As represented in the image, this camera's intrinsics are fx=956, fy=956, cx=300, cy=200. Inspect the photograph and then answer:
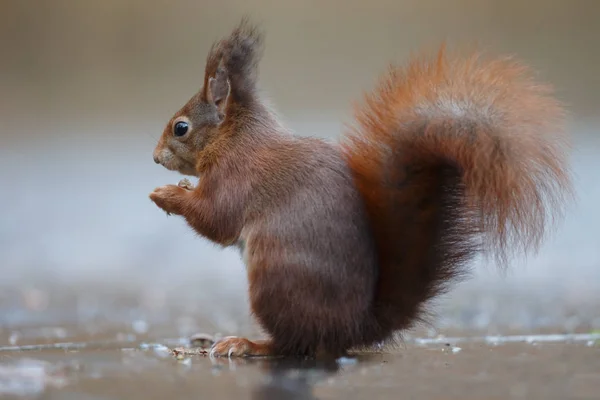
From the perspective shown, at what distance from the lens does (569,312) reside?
2555mm

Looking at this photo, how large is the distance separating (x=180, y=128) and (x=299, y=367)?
66 centimetres

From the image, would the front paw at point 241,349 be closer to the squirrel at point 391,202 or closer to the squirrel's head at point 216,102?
the squirrel at point 391,202

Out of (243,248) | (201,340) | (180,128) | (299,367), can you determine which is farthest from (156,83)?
(299,367)

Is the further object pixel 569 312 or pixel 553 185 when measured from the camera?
pixel 569 312

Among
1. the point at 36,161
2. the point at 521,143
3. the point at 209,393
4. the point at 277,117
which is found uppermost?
the point at 36,161

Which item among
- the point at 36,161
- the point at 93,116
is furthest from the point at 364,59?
the point at 36,161

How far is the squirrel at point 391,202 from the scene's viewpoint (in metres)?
1.46

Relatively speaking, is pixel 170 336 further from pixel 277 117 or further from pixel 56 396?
pixel 56 396

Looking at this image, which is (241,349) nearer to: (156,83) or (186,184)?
(186,184)

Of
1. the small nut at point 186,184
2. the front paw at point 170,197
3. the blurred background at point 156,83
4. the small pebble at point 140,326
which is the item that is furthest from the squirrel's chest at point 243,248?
the blurred background at point 156,83

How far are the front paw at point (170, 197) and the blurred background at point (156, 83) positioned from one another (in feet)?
8.11

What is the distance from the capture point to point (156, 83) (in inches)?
202

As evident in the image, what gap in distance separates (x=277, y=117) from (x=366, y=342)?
50 centimetres

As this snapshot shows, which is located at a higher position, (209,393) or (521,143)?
(521,143)
